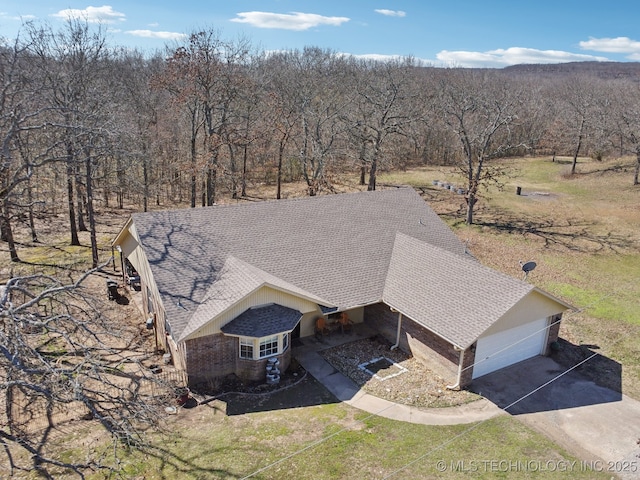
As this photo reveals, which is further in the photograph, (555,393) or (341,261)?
(341,261)

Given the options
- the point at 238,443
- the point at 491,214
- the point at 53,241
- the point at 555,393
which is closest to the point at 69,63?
the point at 53,241

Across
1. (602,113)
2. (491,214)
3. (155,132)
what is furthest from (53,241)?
(602,113)

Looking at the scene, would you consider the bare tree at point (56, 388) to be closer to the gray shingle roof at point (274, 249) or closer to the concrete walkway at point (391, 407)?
the gray shingle roof at point (274, 249)

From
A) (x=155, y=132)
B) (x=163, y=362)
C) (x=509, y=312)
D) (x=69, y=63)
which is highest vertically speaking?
(x=69, y=63)

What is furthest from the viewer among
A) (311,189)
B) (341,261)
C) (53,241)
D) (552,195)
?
(552,195)

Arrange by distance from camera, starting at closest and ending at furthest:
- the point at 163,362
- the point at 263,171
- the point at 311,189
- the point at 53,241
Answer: the point at 163,362 → the point at 53,241 → the point at 311,189 → the point at 263,171

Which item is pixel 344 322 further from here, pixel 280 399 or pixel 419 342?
pixel 280 399

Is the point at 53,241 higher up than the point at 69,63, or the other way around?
the point at 69,63

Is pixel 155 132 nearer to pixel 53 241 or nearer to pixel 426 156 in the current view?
pixel 53 241
